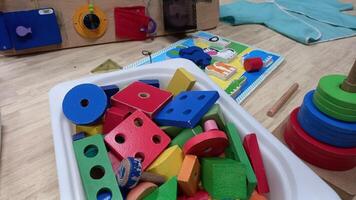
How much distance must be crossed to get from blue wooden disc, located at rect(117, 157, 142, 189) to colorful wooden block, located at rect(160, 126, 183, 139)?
0.28ft

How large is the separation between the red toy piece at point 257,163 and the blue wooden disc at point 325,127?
0.43 feet

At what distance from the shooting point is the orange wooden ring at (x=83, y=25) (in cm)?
74

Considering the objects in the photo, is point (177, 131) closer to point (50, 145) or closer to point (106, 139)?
point (106, 139)

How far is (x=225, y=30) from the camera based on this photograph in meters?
0.94

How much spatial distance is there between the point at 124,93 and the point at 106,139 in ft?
0.29

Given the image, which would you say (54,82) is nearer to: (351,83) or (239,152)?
(239,152)

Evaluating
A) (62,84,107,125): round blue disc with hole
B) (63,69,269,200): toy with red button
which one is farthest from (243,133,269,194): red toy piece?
(62,84,107,125): round blue disc with hole

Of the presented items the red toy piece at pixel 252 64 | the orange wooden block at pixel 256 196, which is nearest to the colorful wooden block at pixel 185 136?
the orange wooden block at pixel 256 196

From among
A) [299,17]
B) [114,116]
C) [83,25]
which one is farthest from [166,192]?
[299,17]

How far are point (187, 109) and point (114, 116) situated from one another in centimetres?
10

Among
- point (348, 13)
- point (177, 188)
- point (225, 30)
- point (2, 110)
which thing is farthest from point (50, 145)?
point (348, 13)

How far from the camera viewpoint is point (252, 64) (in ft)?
2.28

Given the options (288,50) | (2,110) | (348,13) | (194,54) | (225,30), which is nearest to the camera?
(2,110)

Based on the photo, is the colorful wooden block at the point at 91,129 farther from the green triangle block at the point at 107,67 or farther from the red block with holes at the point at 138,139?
the green triangle block at the point at 107,67
